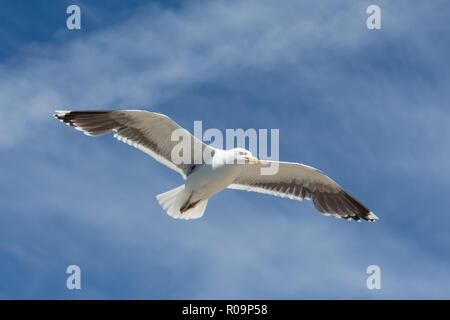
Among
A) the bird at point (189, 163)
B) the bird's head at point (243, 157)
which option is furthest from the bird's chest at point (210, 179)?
the bird's head at point (243, 157)

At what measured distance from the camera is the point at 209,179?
9461 millimetres

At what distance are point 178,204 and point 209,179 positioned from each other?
77cm

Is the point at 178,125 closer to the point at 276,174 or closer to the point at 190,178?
the point at 190,178

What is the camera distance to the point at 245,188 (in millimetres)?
10836

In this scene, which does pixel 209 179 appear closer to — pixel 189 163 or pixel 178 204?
pixel 189 163

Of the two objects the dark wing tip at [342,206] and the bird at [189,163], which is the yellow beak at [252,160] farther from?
the dark wing tip at [342,206]

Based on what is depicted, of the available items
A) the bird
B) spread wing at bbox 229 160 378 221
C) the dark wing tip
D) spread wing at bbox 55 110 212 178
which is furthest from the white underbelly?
the dark wing tip

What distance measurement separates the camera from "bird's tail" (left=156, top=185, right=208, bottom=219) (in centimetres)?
984

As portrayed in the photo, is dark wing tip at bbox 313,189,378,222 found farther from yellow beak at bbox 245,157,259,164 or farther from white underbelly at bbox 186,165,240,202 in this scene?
white underbelly at bbox 186,165,240,202

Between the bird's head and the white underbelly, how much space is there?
0.12 metres

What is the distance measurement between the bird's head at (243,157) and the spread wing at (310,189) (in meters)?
1.12

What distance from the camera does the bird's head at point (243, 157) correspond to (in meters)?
9.27

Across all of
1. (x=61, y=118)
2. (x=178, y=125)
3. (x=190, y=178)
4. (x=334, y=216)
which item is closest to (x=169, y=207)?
(x=190, y=178)

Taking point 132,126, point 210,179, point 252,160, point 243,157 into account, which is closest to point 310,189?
point 252,160
